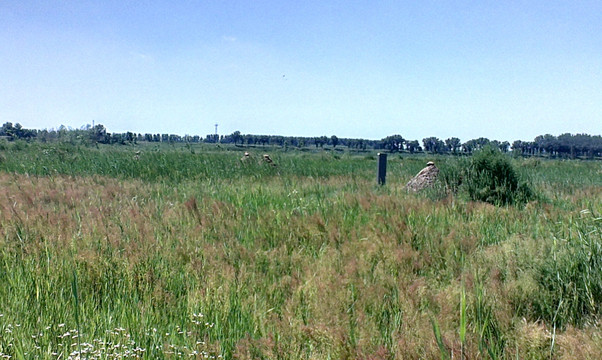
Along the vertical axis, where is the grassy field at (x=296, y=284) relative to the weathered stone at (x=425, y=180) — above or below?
below

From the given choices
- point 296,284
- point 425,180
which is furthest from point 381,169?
point 296,284

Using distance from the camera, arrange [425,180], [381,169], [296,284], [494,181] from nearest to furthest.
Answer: [296,284] < [494,181] < [425,180] < [381,169]

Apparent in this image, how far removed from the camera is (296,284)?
4.53m

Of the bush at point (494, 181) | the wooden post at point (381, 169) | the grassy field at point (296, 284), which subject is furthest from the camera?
the wooden post at point (381, 169)

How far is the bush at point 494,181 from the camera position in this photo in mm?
9500

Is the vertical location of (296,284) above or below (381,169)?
below

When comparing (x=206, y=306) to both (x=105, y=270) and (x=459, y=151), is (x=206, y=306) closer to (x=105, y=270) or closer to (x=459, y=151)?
(x=105, y=270)

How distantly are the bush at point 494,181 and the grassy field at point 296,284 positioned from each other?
1621 mm

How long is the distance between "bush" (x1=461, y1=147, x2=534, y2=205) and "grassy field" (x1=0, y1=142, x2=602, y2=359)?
162 cm

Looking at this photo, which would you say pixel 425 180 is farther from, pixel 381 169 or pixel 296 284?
pixel 296 284

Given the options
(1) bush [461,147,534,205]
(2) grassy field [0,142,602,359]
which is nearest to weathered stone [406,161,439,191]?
(1) bush [461,147,534,205]

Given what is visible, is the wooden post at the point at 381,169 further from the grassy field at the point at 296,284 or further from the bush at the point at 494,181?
the grassy field at the point at 296,284

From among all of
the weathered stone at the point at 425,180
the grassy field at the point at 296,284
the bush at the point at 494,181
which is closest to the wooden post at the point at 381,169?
the weathered stone at the point at 425,180

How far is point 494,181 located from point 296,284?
Answer: 6.82 m
